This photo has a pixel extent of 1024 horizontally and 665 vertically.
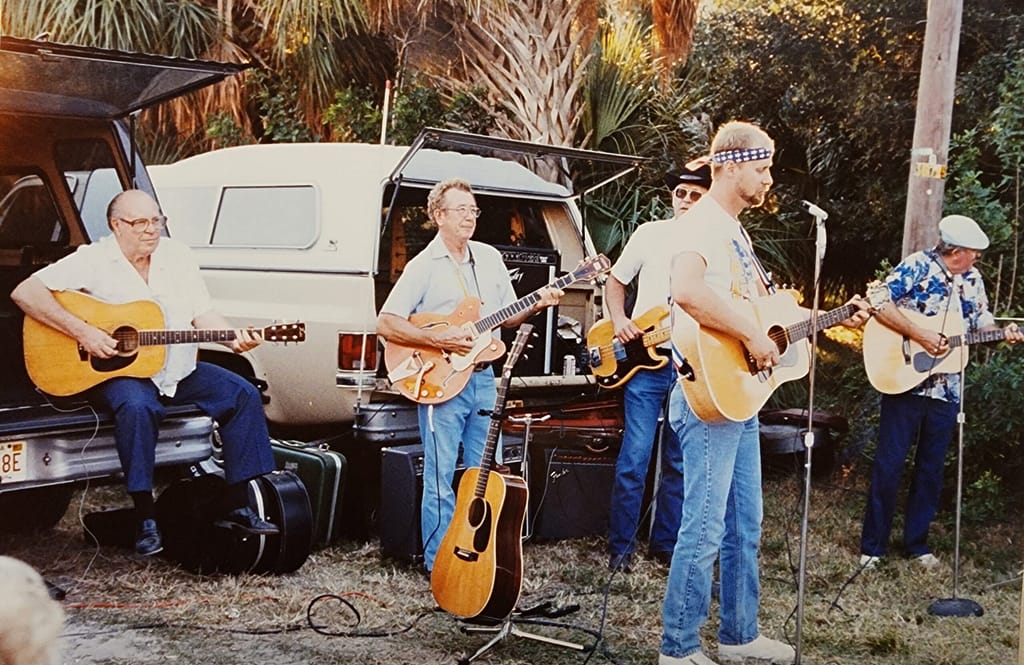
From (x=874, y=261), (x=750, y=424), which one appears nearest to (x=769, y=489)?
(x=750, y=424)

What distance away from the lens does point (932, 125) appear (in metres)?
4.14

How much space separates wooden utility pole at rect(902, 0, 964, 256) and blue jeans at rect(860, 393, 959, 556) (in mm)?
559

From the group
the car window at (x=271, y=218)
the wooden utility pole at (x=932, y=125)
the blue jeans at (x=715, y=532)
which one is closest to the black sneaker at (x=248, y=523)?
the car window at (x=271, y=218)

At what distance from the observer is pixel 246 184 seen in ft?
13.7

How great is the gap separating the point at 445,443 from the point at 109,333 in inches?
50.7

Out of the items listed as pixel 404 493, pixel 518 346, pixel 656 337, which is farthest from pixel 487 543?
pixel 656 337

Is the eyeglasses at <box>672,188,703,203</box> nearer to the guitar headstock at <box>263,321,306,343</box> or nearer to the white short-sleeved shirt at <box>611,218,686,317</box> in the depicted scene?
the white short-sleeved shirt at <box>611,218,686,317</box>

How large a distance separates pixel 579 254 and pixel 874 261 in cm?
102

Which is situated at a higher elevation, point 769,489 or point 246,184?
point 246,184

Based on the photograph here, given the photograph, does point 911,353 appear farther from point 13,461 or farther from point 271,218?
point 13,461

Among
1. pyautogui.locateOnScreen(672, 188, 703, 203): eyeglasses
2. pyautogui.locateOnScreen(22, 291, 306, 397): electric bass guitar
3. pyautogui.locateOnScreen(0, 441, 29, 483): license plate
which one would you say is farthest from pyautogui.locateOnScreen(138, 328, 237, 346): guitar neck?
pyautogui.locateOnScreen(672, 188, 703, 203): eyeglasses

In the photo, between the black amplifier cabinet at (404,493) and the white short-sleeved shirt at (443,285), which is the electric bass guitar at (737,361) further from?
the black amplifier cabinet at (404,493)

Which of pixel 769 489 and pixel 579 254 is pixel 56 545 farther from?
pixel 769 489

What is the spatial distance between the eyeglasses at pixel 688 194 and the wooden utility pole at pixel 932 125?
2.34ft
